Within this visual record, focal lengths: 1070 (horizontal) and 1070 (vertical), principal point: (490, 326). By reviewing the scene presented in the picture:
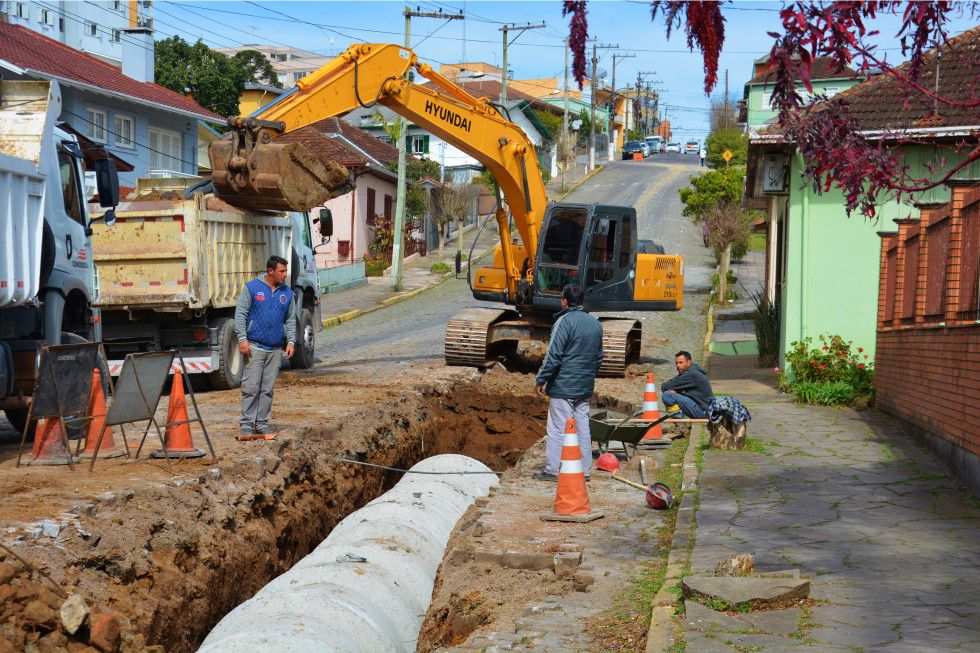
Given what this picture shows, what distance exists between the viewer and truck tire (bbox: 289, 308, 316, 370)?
721 inches

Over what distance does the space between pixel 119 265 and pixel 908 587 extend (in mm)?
11455

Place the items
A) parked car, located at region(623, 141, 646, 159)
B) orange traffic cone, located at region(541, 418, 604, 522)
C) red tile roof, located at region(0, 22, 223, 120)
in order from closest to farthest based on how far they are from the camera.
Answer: orange traffic cone, located at region(541, 418, 604, 522)
red tile roof, located at region(0, 22, 223, 120)
parked car, located at region(623, 141, 646, 159)

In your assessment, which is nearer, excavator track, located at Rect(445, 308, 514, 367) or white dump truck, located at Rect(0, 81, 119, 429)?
white dump truck, located at Rect(0, 81, 119, 429)

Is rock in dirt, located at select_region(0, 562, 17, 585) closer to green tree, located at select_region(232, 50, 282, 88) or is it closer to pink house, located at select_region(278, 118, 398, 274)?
pink house, located at select_region(278, 118, 398, 274)

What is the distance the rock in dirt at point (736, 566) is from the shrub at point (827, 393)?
30.6ft

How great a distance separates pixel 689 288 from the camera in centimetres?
3619

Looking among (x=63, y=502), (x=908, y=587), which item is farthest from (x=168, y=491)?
(x=908, y=587)

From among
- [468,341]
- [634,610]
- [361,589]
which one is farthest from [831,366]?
[361,589]

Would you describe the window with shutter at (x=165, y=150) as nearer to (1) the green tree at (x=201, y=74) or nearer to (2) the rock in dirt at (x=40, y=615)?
(1) the green tree at (x=201, y=74)

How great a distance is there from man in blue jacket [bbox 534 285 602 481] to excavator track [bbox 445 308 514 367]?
7.98 meters

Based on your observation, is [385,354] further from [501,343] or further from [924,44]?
[924,44]

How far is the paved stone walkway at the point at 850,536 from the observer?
5469 mm

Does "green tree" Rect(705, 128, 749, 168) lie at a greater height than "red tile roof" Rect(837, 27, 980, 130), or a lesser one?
greater

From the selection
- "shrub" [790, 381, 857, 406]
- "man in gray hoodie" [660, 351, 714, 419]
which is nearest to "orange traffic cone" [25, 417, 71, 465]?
"man in gray hoodie" [660, 351, 714, 419]
